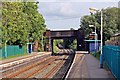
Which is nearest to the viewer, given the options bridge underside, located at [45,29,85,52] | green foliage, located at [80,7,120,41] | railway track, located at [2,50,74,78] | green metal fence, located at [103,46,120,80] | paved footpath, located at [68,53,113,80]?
green metal fence, located at [103,46,120,80]

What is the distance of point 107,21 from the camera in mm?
84875

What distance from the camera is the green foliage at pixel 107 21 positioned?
8044 centimetres

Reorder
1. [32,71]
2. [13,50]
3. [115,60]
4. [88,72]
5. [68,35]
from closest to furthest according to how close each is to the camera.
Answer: [115,60] → [88,72] → [32,71] → [13,50] → [68,35]

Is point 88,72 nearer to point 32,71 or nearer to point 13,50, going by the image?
point 32,71

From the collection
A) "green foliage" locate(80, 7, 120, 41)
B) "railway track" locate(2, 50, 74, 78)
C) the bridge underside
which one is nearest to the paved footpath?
"railway track" locate(2, 50, 74, 78)

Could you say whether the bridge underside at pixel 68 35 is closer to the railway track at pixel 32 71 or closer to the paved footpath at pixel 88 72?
the railway track at pixel 32 71

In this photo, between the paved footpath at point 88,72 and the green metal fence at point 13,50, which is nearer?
the paved footpath at point 88,72

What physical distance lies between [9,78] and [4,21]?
22196mm

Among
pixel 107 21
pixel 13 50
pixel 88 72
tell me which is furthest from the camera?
pixel 107 21

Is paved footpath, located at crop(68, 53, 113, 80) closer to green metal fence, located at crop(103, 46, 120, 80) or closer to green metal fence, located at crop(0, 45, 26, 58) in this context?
green metal fence, located at crop(103, 46, 120, 80)

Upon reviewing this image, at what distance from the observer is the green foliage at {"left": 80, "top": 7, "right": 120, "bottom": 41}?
264 ft

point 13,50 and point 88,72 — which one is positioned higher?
point 13,50

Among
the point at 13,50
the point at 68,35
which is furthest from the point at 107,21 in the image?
the point at 13,50

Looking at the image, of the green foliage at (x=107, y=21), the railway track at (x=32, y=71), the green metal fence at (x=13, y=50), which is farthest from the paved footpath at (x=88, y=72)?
the green foliage at (x=107, y=21)
